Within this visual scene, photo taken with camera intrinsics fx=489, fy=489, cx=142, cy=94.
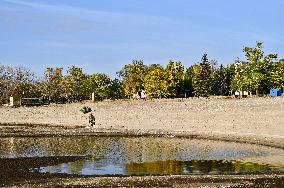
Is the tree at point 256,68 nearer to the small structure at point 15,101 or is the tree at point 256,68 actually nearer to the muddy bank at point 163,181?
the small structure at point 15,101

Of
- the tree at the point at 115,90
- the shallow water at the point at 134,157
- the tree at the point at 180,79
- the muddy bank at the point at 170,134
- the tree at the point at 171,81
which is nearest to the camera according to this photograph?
the shallow water at the point at 134,157

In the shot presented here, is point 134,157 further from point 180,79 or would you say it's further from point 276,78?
point 180,79

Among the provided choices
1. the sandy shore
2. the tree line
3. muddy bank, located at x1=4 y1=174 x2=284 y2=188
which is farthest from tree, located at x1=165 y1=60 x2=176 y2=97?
muddy bank, located at x1=4 y1=174 x2=284 y2=188

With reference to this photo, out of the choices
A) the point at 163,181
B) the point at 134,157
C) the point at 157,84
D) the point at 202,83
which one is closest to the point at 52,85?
the point at 157,84

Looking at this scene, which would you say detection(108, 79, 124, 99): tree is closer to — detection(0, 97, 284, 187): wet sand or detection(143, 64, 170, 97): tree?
detection(143, 64, 170, 97): tree

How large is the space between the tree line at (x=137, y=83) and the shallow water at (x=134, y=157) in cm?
8424

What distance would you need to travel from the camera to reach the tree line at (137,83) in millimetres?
139625

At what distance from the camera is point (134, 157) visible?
34469mm

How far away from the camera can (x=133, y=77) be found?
150750 millimetres

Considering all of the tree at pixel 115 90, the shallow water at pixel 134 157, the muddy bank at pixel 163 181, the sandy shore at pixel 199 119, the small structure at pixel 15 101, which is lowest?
the shallow water at pixel 134 157

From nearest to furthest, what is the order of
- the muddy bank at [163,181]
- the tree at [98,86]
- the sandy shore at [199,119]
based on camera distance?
the muddy bank at [163,181]
the sandy shore at [199,119]
the tree at [98,86]

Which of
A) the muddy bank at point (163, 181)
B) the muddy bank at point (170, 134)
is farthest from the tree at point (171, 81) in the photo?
the muddy bank at point (163, 181)

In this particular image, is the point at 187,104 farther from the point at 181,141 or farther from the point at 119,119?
the point at 181,141

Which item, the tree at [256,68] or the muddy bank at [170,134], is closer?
the muddy bank at [170,134]
